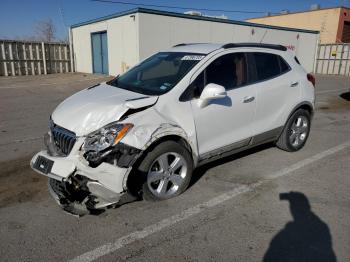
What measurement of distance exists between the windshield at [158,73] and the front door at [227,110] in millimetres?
274

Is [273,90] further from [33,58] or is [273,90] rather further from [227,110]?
[33,58]

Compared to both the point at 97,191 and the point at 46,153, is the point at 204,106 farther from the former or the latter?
the point at 46,153

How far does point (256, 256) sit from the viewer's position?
9.20ft

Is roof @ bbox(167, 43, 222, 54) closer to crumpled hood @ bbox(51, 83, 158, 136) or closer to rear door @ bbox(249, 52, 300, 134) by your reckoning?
rear door @ bbox(249, 52, 300, 134)

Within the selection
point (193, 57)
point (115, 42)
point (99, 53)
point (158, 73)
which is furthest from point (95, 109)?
point (99, 53)

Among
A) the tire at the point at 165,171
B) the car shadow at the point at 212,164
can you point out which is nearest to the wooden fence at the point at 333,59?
the car shadow at the point at 212,164

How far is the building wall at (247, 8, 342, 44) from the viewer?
98.5 feet

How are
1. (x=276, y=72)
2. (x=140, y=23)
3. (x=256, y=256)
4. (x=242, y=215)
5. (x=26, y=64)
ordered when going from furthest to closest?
(x=26, y=64)
(x=140, y=23)
(x=276, y=72)
(x=242, y=215)
(x=256, y=256)

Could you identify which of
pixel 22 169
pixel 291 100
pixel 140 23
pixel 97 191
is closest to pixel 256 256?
pixel 97 191

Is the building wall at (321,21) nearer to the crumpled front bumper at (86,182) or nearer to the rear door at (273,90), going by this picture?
the rear door at (273,90)

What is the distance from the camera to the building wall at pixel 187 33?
15648 millimetres

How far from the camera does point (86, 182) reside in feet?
10.2

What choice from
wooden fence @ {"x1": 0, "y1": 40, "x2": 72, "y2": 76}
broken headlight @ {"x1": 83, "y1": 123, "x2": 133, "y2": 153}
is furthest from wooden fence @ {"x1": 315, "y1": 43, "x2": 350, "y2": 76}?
broken headlight @ {"x1": 83, "y1": 123, "x2": 133, "y2": 153}

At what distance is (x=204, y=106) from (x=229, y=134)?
65 centimetres
